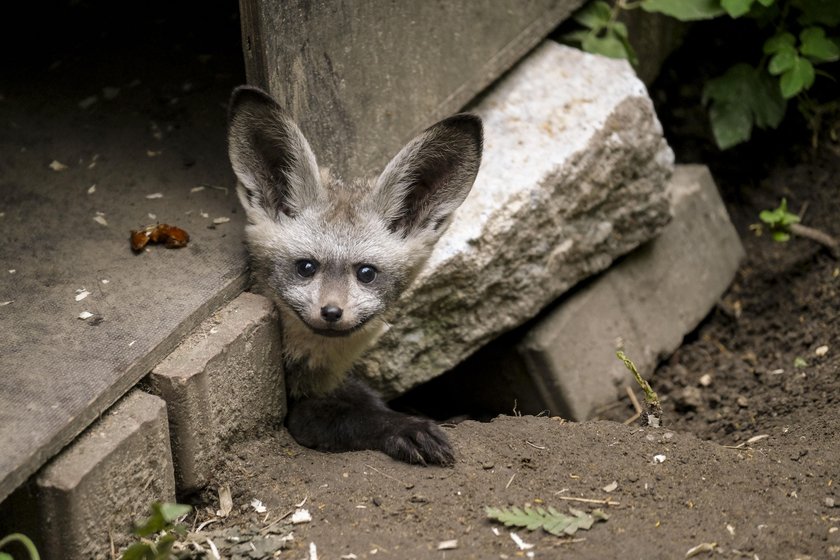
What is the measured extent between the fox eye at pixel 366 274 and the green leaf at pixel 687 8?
7.88ft

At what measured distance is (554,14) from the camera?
18.4 feet

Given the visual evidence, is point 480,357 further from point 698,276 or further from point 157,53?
point 157,53

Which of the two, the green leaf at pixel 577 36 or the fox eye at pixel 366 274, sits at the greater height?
the green leaf at pixel 577 36

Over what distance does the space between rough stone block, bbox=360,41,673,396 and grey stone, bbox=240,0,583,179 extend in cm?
26

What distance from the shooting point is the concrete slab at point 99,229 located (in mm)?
3348

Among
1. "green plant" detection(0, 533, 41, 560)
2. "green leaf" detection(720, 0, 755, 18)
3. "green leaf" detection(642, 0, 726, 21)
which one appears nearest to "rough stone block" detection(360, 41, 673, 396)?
"green leaf" detection(642, 0, 726, 21)

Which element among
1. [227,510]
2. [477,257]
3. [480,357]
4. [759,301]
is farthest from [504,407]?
[227,510]

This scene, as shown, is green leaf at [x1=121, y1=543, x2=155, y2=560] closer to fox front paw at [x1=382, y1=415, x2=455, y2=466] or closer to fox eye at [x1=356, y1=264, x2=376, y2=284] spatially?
Answer: fox front paw at [x1=382, y1=415, x2=455, y2=466]

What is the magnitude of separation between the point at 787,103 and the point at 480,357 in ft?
8.57

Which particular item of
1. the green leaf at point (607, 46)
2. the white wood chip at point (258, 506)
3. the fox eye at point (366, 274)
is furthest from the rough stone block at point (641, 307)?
the white wood chip at point (258, 506)

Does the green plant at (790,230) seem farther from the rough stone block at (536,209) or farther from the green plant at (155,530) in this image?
the green plant at (155,530)

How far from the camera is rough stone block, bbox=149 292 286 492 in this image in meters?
3.62

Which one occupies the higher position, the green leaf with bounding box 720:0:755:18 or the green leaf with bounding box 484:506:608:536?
the green leaf with bounding box 720:0:755:18

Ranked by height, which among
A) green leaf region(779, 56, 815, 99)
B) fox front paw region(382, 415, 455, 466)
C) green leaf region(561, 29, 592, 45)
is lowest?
fox front paw region(382, 415, 455, 466)
